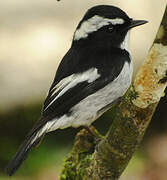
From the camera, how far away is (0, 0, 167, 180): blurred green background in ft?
22.4

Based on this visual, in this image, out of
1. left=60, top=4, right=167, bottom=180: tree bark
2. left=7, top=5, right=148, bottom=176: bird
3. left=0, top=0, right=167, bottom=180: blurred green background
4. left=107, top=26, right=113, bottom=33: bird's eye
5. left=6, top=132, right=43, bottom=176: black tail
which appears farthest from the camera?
left=0, top=0, right=167, bottom=180: blurred green background

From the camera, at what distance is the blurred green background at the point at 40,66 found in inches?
269

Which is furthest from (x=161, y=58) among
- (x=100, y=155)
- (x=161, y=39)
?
(x=100, y=155)

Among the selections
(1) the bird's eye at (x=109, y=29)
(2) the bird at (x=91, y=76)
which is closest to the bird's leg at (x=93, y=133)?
(2) the bird at (x=91, y=76)

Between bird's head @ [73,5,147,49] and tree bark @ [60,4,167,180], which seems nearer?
tree bark @ [60,4,167,180]

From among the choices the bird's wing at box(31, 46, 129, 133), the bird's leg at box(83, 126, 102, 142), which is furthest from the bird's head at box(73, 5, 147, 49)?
the bird's leg at box(83, 126, 102, 142)

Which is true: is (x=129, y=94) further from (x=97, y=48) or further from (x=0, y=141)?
(x=0, y=141)

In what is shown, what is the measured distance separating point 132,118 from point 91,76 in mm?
939

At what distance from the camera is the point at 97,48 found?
4188 mm

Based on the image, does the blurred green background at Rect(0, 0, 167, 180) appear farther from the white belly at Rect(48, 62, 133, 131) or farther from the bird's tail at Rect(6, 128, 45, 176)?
the bird's tail at Rect(6, 128, 45, 176)

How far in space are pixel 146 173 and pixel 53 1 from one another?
8.88 feet

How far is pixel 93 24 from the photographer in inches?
163

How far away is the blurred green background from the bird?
260 centimetres

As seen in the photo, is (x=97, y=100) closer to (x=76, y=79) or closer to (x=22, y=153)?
(x=76, y=79)
